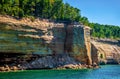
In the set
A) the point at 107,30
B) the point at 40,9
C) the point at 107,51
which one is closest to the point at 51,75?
the point at 40,9

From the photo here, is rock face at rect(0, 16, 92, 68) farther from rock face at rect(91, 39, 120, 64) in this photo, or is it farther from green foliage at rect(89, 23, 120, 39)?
green foliage at rect(89, 23, 120, 39)

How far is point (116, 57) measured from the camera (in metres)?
120

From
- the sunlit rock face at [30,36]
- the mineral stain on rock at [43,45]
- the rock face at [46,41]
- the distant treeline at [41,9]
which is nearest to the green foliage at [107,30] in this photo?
the distant treeline at [41,9]

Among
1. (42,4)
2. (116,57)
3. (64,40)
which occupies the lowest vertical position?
(116,57)

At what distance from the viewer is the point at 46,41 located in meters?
74.8

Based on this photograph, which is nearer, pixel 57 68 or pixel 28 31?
pixel 28 31

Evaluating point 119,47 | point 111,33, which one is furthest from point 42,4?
point 111,33

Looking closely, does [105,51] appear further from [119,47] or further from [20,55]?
[20,55]

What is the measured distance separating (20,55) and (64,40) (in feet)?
47.6

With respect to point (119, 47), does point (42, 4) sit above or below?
above

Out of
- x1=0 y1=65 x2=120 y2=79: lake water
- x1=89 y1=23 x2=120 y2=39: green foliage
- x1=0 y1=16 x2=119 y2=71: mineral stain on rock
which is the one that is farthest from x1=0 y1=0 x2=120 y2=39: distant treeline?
x1=89 y1=23 x2=120 y2=39: green foliage

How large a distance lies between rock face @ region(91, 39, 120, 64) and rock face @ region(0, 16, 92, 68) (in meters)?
30.2

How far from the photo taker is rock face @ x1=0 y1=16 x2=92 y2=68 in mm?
67312

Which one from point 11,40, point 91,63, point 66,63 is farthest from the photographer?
point 91,63
